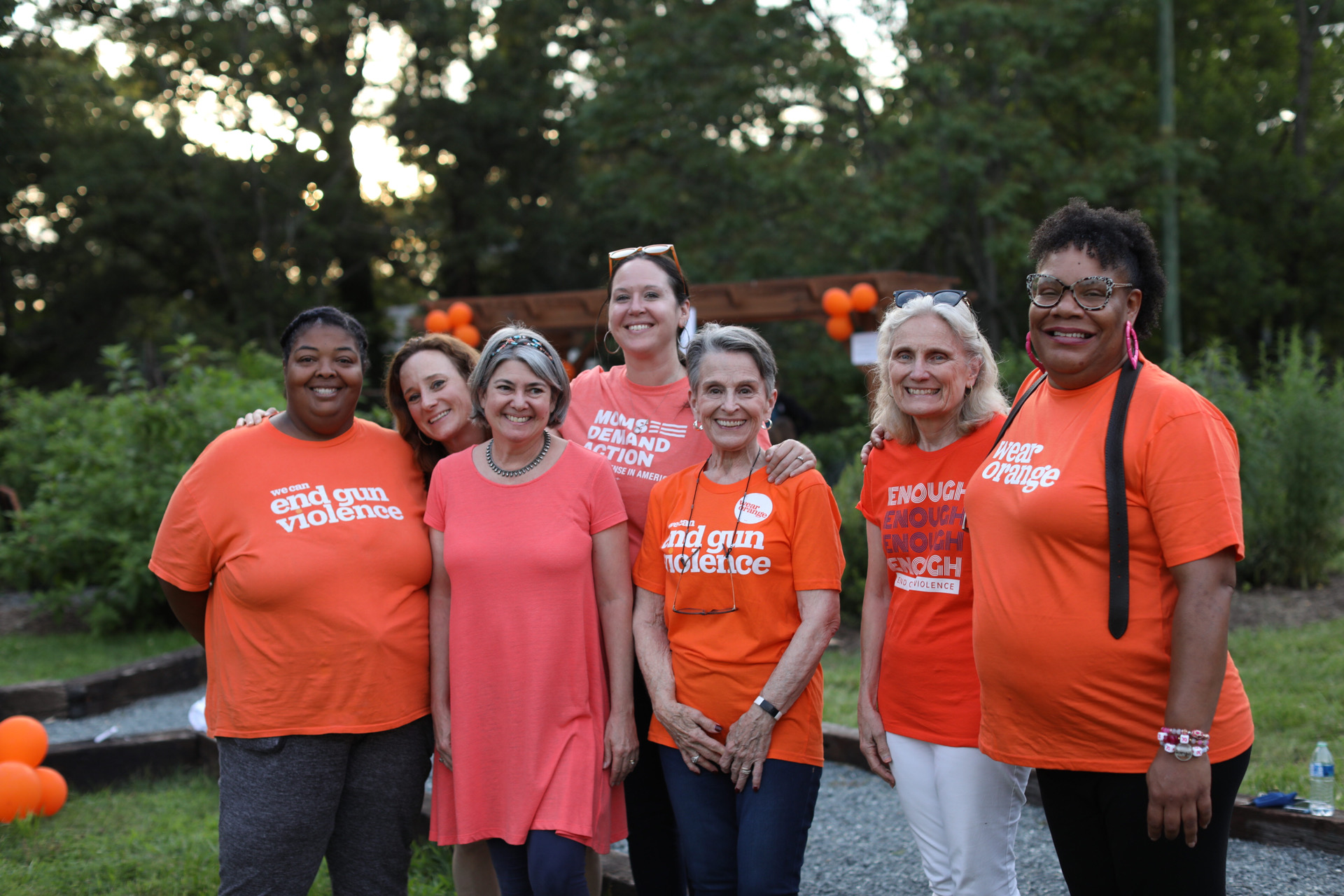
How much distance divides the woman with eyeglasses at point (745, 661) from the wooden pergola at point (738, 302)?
28.7 ft

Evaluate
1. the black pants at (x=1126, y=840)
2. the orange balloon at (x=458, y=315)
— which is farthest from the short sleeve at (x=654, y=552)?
the orange balloon at (x=458, y=315)

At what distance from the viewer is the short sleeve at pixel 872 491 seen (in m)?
2.96

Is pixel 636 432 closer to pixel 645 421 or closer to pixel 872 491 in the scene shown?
pixel 645 421

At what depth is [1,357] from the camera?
81.4ft

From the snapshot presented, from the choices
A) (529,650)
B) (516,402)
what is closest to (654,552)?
(529,650)

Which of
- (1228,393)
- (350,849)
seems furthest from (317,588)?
(1228,393)

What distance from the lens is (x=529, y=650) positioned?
2.87 meters

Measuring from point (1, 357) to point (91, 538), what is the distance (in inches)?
753

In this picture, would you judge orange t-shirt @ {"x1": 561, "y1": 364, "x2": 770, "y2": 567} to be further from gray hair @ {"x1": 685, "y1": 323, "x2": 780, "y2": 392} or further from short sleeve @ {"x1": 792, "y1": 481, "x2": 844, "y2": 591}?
short sleeve @ {"x1": 792, "y1": 481, "x2": 844, "y2": 591}

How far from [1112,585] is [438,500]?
1804mm

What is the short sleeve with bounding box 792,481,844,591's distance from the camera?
277cm

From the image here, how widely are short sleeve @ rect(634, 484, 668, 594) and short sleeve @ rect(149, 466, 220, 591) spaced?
118 cm

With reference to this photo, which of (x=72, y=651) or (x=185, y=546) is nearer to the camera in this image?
(x=185, y=546)

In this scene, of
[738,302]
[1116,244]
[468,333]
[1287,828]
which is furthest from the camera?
[468,333]
